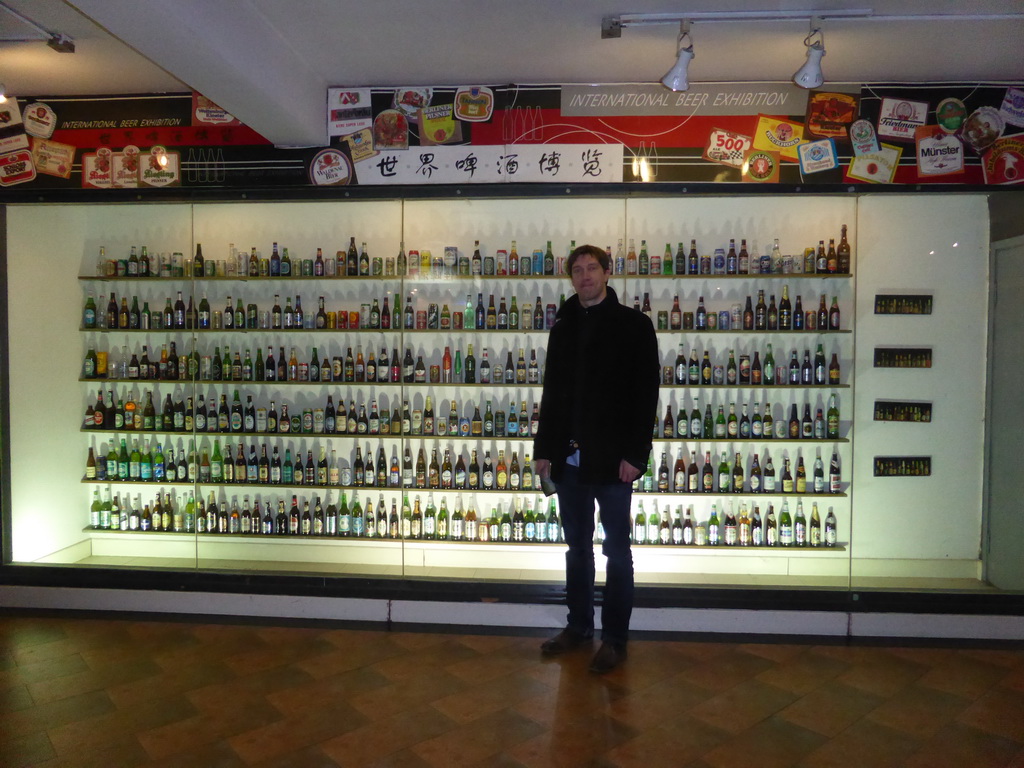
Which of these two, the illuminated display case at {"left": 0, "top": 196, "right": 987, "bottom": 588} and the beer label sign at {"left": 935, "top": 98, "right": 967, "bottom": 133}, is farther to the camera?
the illuminated display case at {"left": 0, "top": 196, "right": 987, "bottom": 588}

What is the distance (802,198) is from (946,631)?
8.02ft

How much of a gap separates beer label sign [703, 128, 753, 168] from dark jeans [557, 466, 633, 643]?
1.86m

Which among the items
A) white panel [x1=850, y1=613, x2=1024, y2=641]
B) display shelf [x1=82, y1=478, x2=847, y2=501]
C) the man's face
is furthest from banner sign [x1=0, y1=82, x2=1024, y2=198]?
white panel [x1=850, y1=613, x2=1024, y2=641]

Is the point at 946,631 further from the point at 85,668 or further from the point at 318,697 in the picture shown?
the point at 85,668

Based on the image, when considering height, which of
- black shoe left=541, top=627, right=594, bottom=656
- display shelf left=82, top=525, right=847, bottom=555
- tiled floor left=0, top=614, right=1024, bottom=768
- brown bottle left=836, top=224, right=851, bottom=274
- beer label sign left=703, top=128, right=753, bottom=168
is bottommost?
tiled floor left=0, top=614, right=1024, bottom=768

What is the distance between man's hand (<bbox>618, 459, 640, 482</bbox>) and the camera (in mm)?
2965

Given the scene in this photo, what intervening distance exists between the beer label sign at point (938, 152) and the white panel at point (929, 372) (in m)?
0.24

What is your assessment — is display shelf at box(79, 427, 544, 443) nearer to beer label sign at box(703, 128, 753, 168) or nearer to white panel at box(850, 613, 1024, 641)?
white panel at box(850, 613, 1024, 641)

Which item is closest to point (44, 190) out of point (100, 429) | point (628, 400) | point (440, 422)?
point (100, 429)

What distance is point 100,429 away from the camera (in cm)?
430

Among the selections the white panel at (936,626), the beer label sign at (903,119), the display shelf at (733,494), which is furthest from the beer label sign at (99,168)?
the white panel at (936,626)

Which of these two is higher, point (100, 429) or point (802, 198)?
point (802, 198)

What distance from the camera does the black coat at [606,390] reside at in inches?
118

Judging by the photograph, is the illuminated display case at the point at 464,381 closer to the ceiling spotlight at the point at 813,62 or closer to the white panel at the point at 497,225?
the white panel at the point at 497,225
